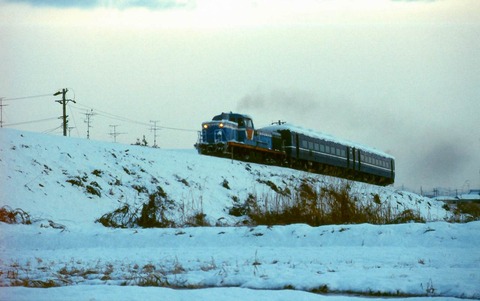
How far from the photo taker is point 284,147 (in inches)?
1494

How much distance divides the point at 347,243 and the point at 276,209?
450 centimetres

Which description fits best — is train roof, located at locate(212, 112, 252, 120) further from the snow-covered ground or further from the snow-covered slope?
the snow-covered ground

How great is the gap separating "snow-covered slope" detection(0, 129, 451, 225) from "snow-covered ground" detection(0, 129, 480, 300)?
3.0 inches

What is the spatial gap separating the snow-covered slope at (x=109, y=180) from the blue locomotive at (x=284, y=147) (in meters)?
3.53

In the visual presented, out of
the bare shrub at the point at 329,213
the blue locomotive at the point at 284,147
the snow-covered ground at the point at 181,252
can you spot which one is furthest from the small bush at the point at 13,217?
the blue locomotive at the point at 284,147

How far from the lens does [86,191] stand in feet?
65.2

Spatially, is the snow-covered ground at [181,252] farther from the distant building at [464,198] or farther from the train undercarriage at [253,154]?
the distant building at [464,198]

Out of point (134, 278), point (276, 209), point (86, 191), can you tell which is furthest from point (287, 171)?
point (134, 278)

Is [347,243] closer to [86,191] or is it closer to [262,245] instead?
[262,245]

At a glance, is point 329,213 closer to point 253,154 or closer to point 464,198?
point 253,154

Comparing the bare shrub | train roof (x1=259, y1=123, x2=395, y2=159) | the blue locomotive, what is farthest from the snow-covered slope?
train roof (x1=259, y1=123, x2=395, y2=159)

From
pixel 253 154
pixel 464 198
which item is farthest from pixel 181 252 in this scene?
pixel 464 198

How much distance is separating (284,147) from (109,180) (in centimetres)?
1782

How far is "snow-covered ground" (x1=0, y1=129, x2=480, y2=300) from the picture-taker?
662 centimetres
